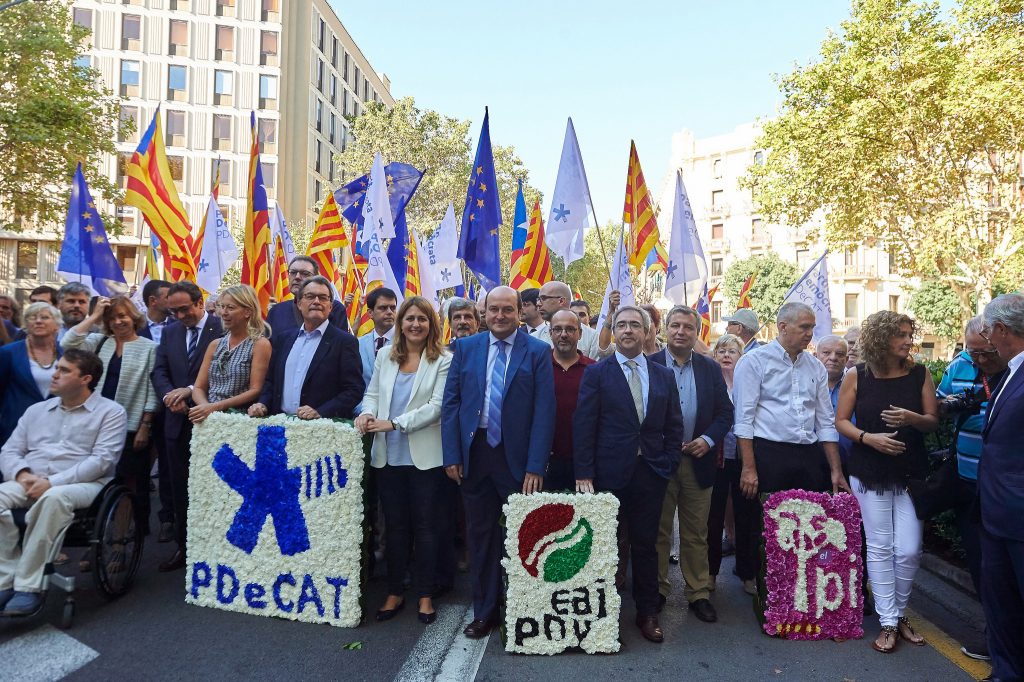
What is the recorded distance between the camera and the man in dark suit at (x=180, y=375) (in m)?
5.65

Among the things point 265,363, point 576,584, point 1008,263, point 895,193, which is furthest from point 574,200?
point 1008,263

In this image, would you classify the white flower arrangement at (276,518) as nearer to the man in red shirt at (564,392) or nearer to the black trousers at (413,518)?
the black trousers at (413,518)

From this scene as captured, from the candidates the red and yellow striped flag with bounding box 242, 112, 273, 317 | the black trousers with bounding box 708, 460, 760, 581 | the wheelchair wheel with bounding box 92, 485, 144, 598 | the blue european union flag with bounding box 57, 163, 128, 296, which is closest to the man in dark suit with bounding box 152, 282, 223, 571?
the wheelchair wheel with bounding box 92, 485, 144, 598

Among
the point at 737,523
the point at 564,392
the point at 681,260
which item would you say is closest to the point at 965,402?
the point at 737,523

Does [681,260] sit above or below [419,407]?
above

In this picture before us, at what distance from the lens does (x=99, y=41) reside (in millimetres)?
42688

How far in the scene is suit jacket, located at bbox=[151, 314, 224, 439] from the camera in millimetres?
5754

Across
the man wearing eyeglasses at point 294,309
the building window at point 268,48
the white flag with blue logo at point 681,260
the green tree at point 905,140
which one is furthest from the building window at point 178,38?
the man wearing eyeglasses at point 294,309

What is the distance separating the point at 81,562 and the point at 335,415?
2.26m

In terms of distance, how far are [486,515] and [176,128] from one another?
152 ft

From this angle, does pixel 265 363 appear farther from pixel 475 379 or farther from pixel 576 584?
pixel 576 584

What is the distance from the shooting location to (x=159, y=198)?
9.20 metres

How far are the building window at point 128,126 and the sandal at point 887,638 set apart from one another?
20753 mm

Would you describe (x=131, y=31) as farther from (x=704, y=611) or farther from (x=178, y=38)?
(x=704, y=611)
